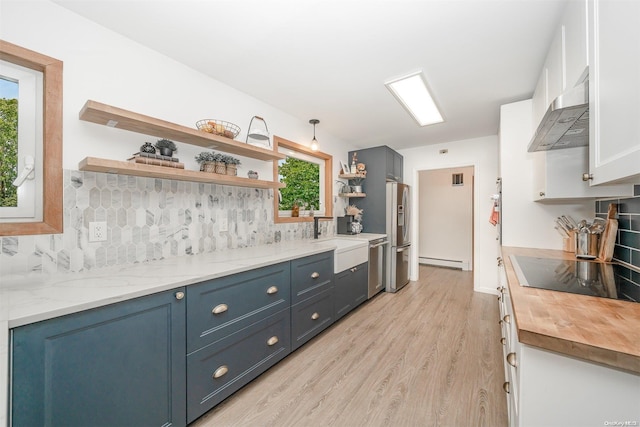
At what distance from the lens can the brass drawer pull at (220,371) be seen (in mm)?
1477

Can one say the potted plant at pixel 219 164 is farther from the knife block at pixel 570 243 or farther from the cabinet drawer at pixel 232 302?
the knife block at pixel 570 243

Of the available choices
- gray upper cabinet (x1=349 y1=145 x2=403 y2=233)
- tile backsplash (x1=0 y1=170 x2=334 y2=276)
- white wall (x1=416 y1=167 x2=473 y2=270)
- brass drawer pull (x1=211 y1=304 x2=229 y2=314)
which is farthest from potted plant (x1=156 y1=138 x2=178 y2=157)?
white wall (x1=416 y1=167 x2=473 y2=270)

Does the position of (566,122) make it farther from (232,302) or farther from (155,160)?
(155,160)

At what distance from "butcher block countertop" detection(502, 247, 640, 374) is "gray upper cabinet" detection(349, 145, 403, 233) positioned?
2.82m

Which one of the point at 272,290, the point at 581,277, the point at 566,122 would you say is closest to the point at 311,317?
the point at 272,290

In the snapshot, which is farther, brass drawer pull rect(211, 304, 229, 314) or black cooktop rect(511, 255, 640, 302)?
brass drawer pull rect(211, 304, 229, 314)

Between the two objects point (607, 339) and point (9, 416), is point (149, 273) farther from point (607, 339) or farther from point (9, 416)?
point (607, 339)

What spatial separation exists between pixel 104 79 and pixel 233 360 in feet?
6.45

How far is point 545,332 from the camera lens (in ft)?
2.39

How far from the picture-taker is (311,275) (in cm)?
225

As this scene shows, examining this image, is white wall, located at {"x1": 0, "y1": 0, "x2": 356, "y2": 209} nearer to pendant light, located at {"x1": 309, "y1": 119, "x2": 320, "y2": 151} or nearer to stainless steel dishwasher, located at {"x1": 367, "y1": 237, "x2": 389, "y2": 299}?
pendant light, located at {"x1": 309, "y1": 119, "x2": 320, "y2": 151}

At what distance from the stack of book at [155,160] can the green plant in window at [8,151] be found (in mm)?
498

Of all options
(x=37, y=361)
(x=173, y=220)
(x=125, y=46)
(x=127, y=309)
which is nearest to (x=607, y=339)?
(x=127, y=309)

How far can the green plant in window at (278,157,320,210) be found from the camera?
311 cm
